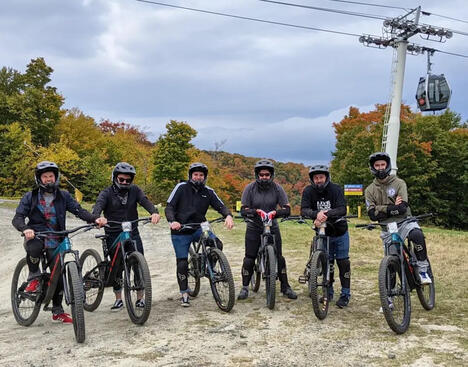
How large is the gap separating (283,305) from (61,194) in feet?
10.9

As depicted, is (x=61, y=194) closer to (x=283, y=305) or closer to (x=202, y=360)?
(x=202, y=360)

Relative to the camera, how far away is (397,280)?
5176 mm

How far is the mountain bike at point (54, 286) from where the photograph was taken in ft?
15.8

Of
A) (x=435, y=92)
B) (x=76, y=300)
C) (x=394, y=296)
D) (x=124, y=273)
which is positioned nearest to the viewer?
(x=76, y=300)

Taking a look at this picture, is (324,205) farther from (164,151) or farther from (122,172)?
(164,151)

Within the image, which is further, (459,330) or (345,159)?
(345,159)

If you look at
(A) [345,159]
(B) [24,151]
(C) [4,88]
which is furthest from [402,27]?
(C) [4,88]

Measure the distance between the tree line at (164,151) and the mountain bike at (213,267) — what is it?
32516mm

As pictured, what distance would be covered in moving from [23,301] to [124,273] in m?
1.48

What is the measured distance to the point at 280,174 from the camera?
7900 centimetres

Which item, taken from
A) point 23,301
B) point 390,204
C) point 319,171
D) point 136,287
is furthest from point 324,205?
point 23,301

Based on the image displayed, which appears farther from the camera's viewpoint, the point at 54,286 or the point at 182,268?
the point at 182,268

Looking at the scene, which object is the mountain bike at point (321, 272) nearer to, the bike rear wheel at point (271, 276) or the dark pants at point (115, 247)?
the bike rear wheel at point (271, 276)

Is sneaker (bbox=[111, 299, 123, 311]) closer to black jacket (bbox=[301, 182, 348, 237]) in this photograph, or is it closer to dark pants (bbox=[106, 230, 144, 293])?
dark pants (bbox=[106, 230, 144, 293])
